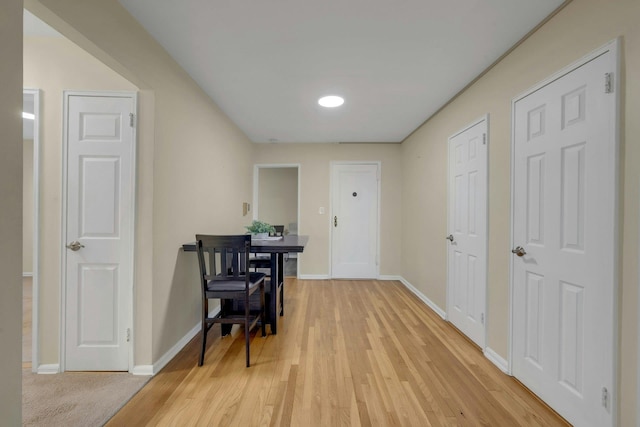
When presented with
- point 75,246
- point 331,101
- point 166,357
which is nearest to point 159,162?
point 75,246

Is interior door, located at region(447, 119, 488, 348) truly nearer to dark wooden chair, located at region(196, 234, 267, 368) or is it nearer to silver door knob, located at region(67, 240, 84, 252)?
dark wooden chair, located at region(196, 234, 267, 368)

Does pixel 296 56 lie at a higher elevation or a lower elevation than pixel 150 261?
higher

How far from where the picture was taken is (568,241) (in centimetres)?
153

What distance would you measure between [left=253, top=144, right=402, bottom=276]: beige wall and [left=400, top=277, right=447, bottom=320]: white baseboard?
1.07ft

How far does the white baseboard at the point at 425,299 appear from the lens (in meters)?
3.06

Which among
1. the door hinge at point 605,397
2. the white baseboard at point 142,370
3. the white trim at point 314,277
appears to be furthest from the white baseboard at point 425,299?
the white baseboard at point 142,370

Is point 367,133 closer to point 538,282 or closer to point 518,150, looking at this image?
point 518,150

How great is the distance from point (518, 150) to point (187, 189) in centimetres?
265

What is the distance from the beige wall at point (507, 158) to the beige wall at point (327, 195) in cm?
42

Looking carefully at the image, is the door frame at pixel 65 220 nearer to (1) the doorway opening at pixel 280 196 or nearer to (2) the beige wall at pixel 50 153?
(2) the beige wall at pixel 50 153

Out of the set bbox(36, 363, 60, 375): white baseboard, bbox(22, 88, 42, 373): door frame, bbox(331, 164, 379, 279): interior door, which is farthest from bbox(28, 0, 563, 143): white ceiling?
bbox(36, 363, 60, 375): white baseboard

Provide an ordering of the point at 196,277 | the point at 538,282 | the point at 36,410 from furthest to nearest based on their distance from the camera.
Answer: the point at 196,277
the point at 538,282
the point at 36,410

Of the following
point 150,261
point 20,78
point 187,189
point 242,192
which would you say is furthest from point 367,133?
point 20,78

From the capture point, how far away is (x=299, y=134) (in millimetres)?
4191
